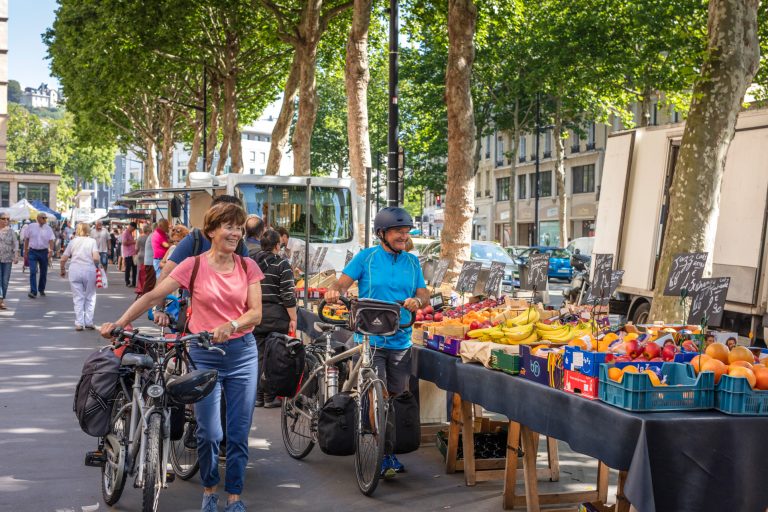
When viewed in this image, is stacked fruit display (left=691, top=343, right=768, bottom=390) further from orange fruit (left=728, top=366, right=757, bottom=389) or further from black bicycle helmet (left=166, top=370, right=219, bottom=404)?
black bicycle helmet (left=166, top=370, right=219, bottom=404)

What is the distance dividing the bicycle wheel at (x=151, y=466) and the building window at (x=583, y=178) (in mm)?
55128

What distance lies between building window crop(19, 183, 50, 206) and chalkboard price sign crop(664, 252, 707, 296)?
84.2 meters

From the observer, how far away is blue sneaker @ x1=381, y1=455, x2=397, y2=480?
7.52 meters

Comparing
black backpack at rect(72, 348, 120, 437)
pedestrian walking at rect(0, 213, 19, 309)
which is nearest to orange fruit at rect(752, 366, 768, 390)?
black backpack at rect(72, 348, 120, 437)

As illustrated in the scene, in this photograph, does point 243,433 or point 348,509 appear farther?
point 348,509

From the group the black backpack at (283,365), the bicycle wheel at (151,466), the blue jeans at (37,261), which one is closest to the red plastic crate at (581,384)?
the bicycle wheel at (151,466)

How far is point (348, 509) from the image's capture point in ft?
22.1

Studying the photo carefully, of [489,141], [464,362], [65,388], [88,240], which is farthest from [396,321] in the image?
[489,141]

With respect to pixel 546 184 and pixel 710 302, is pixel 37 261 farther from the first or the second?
pixel 546 184

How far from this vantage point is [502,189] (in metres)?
74.7

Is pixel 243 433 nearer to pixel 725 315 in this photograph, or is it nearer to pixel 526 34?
pixel 725 315

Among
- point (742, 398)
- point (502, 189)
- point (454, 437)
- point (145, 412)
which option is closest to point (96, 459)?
point (145, 412)

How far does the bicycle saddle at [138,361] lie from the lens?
19.8 feet

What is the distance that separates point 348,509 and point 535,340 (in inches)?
68.2
